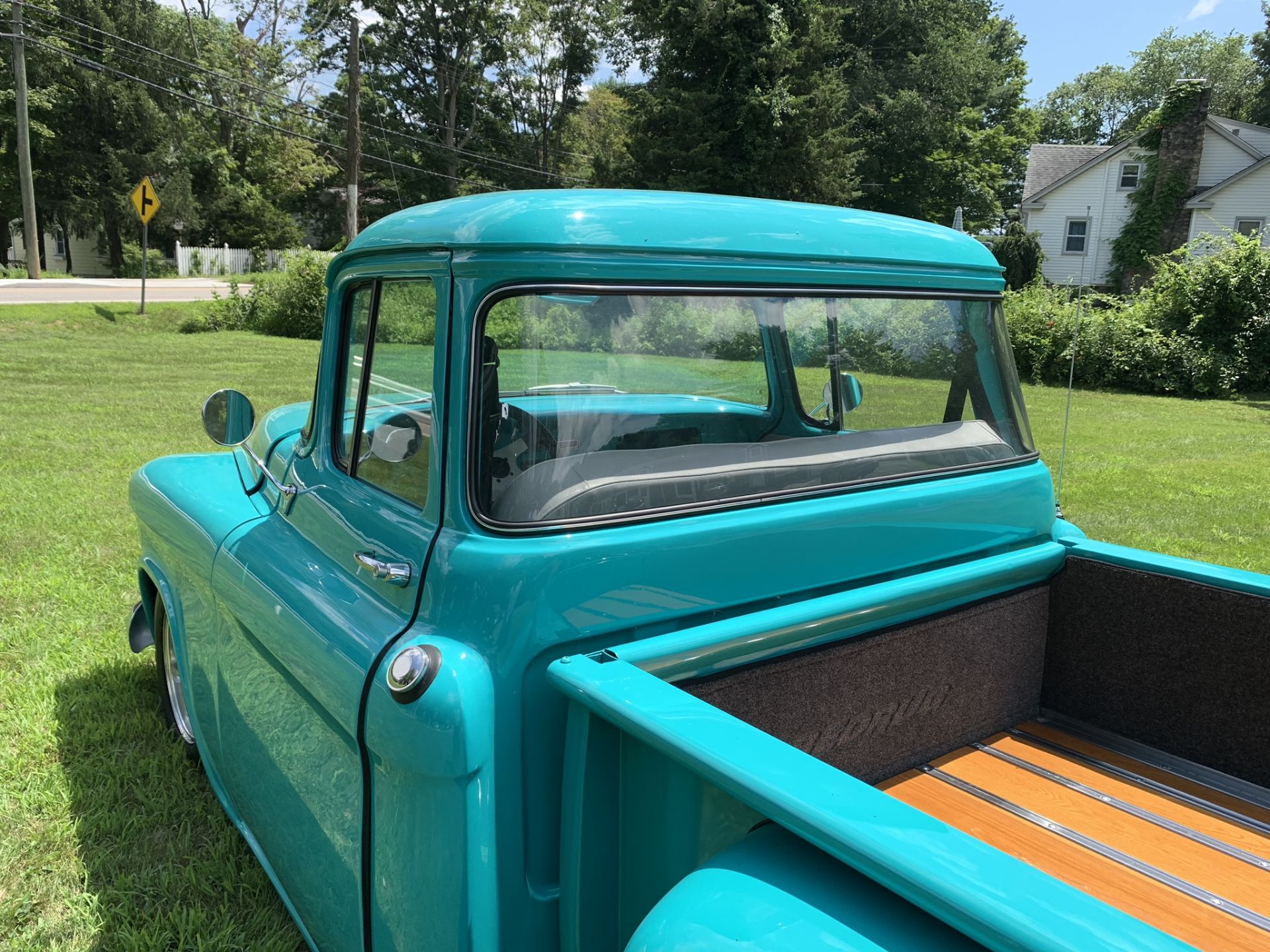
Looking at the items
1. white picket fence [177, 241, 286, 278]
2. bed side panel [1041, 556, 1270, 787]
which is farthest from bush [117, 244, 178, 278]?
bed side panel [1041, 556, 1270, 787]

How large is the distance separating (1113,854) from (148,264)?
131ft

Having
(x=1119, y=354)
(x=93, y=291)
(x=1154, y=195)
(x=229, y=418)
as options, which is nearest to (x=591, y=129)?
(x=1154, y=195)

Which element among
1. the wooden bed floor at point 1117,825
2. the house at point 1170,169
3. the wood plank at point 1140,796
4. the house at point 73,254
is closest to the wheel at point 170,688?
the wooden bed floor at point 1117,825

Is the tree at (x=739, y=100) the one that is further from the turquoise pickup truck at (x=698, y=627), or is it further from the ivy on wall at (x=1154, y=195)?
the turquoise pickup truck at (x=698, y=627)

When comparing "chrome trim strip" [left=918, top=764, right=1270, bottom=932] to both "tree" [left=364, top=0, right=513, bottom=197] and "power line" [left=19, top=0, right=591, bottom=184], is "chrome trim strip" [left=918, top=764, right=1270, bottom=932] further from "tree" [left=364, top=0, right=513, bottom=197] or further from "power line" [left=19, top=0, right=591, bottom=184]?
"tree" [left=364, top=0, right=513, bottom=197]

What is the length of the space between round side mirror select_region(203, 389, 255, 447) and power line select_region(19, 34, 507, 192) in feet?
89.5

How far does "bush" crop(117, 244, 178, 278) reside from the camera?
3441cm

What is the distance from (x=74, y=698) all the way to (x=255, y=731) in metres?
1.94

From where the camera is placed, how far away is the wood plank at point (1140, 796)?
6.76 ft

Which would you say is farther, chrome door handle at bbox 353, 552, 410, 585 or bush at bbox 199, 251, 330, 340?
bush at bbox 199, 251, 330, 340

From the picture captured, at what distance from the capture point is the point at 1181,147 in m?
26.3

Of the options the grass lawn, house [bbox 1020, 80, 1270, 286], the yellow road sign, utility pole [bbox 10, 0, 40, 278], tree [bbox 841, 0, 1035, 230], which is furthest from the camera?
tree [bbox 841, 0, 1035, 230]

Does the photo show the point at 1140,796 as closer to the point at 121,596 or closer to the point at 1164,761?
the point at 1164,761

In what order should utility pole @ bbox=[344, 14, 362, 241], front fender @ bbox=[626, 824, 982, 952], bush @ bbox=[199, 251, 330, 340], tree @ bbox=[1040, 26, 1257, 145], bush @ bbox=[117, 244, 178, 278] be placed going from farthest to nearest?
1. tree @ bbox=[1040, 26, 1257, 145]
2. bush @ bbox=[117, 244, 178, 278]
3. utility pole @ bbox=[344, 14, 362, 241]
4. bush @ bbox=[199, 251, 330, 340]
5. front fender @ bbox=[626, 824, 982, 952]
